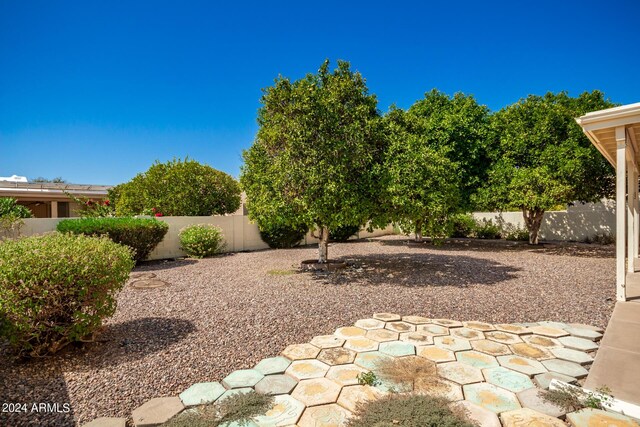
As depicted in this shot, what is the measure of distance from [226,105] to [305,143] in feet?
29.9

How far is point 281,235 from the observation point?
14414 mm

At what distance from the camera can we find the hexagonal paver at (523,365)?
3064mm

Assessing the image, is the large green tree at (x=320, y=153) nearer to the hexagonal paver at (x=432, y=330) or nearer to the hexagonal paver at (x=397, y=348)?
Result: the hexagonal paver at (x=432, y=330)

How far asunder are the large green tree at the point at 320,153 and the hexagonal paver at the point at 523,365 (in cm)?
434

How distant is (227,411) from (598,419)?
2.65 meters

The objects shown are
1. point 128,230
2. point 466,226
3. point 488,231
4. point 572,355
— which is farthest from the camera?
point 466,226

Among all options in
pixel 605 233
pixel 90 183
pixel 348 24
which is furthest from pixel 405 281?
pixel 90 183

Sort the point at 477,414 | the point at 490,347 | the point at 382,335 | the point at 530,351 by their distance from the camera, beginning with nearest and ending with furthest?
the point at 477,414 < the point at 530,351 < the point at 490,347 < the point at 382,335

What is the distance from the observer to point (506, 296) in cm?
598

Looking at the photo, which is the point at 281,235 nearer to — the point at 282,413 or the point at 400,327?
the point at 400,327

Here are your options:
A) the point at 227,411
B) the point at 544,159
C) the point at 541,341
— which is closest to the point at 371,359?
the point at 227,411

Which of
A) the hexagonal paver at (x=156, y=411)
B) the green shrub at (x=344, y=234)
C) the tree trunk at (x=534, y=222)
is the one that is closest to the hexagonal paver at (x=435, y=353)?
the hexagonal paver at (x=156, y=411)

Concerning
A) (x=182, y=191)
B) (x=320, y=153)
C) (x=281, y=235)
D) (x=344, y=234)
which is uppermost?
(x=320, y=153)

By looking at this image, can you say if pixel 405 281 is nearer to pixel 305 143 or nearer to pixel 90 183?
pixel 305 143
